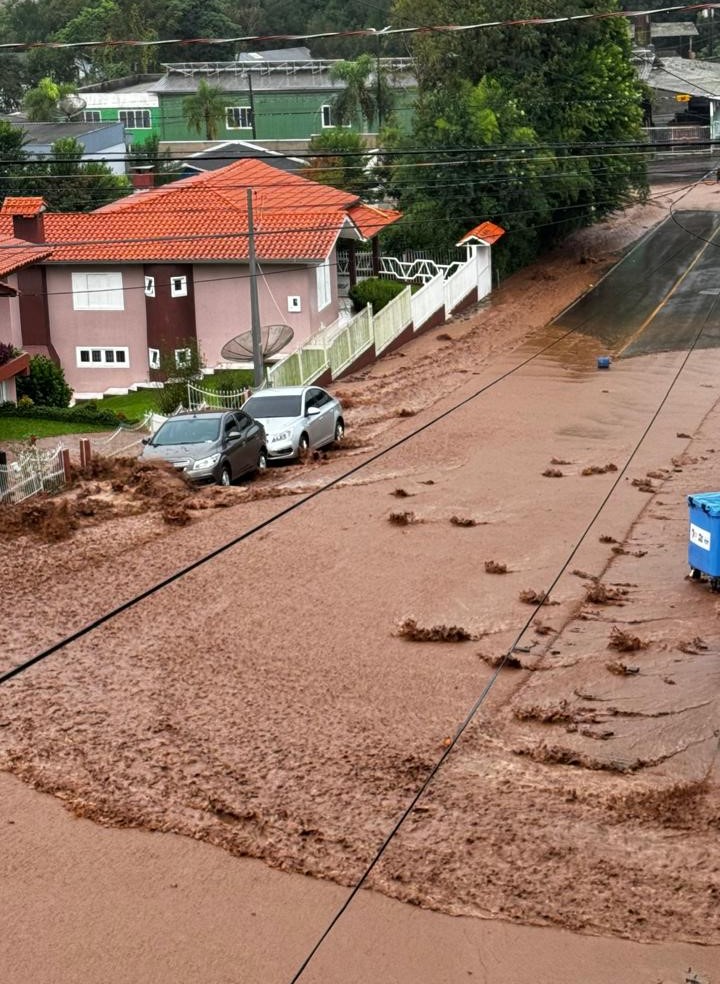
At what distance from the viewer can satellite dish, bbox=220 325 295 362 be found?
41031 mm

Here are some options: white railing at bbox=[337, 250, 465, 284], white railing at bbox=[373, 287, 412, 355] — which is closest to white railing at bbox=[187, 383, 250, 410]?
white railing at bbox=[373, 287, 412, 355]

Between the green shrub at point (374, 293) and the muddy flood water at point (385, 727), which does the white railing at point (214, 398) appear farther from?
the green shrub at point (374, 293)

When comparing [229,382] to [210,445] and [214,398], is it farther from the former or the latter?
[210,445]

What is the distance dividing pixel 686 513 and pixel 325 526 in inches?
248

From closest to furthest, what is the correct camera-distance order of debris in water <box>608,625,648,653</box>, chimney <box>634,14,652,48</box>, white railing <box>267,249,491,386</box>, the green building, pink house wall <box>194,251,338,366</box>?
debris in water <box>608,625,648,653</box>, white railing <box>267,249,491,386</box>, pink house wall <box>194,251,338,366</box>, the green building, chimney <box>634,14,652,48</box>

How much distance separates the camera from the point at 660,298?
2042 inches

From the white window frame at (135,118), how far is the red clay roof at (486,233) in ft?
202

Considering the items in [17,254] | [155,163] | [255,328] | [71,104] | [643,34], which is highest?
[643,34]

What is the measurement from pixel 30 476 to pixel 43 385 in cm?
1436

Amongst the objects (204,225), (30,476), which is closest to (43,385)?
(204,225)

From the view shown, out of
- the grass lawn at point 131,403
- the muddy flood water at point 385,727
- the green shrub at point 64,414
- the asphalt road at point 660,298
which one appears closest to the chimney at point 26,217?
the grass lawn at point 131,403

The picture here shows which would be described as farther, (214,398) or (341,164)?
(341,164)

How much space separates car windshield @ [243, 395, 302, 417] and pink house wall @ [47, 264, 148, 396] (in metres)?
15.2

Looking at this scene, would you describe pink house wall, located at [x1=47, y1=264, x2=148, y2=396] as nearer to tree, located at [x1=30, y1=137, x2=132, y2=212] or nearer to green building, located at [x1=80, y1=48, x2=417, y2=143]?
tree, located at [x1=30, y1=137, x2=132, y2=212]
